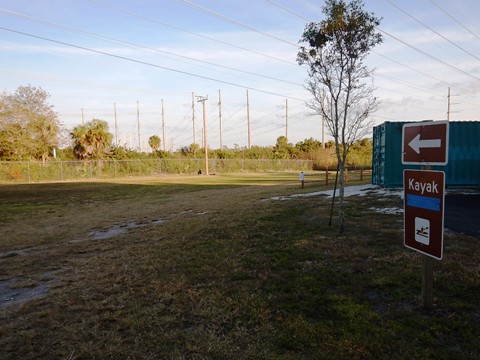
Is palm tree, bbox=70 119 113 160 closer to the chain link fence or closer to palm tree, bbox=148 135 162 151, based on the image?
the chain link fence

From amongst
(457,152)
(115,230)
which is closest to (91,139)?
(115,230)

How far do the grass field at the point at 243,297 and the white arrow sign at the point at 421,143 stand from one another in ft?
5.25

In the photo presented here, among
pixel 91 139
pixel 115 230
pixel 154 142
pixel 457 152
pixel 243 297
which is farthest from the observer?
pixel 154 142

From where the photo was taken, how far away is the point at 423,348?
293cm

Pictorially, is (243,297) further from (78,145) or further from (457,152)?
(78,145)

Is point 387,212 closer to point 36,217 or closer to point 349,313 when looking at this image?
point 349,313

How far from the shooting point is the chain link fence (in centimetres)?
3394

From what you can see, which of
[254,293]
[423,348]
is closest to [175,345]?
[254,293]

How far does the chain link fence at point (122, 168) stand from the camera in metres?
33.9

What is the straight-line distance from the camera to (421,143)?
3.39 metres

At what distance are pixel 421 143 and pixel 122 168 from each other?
41.4 meters

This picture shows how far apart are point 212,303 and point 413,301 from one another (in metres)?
2.15

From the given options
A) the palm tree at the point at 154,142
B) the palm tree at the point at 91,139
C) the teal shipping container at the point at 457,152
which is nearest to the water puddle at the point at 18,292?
the teal shipping container at the point at 457,152

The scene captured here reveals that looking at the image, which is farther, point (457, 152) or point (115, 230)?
point (457, 152)
